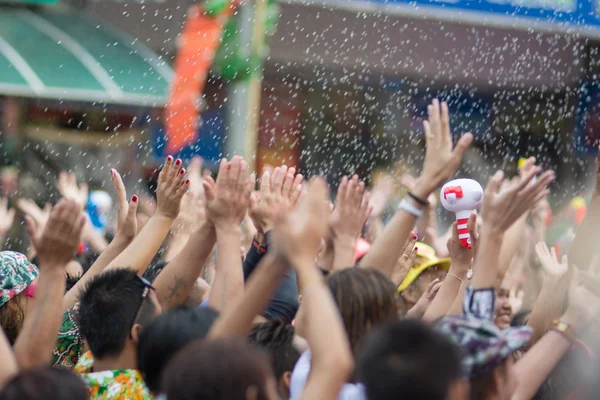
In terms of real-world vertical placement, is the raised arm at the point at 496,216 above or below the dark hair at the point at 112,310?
above

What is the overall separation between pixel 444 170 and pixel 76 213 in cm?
124

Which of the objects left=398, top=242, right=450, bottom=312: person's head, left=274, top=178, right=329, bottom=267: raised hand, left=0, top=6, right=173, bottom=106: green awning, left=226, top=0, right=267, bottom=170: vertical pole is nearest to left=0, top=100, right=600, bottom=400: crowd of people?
left=274, top=178, right=329, bottom=267: raised hand

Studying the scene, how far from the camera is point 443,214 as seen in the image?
11.2 m

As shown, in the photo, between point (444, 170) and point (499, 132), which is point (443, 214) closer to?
point (499, 132)

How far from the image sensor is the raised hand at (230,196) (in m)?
3.32

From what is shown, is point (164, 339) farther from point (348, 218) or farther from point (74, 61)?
point (74, 61)

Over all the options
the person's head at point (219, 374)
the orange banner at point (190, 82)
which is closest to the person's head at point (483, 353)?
the person's head at point (219, 374)

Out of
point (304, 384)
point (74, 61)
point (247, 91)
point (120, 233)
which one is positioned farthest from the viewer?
point (74, 61)

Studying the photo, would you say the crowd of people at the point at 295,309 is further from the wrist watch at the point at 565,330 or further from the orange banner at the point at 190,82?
the orange banner at the point at 190,82

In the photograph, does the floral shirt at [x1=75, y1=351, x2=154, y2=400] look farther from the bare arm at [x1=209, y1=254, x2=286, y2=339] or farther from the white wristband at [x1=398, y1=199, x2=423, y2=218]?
the white wristband at [x1=398, y1=199, x2=423, y2=218]

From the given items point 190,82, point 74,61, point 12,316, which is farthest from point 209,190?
point 74,61

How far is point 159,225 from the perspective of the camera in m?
3.86

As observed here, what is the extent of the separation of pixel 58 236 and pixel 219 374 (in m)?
0.83

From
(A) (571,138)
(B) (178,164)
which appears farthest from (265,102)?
(B) (178,164)
